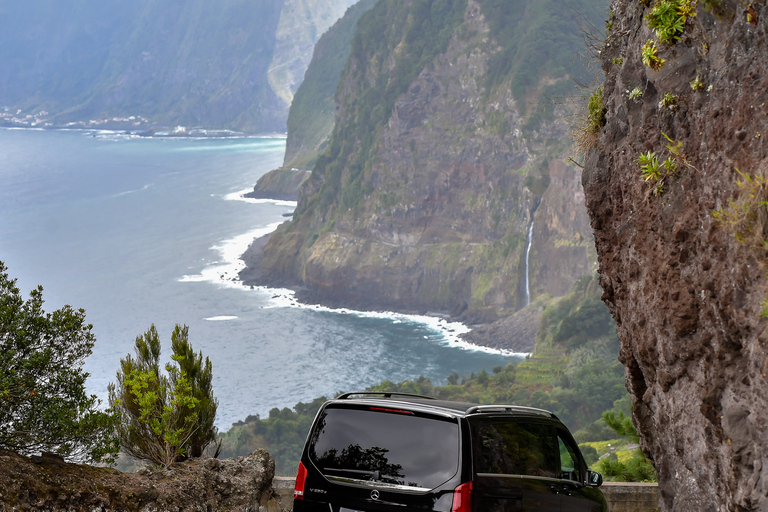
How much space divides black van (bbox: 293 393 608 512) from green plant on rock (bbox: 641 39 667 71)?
381 centimetres

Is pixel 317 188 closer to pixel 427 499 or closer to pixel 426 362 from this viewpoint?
pixel 426 362

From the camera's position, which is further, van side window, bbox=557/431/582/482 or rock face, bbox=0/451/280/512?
van side window, bbox=557/431/582/482

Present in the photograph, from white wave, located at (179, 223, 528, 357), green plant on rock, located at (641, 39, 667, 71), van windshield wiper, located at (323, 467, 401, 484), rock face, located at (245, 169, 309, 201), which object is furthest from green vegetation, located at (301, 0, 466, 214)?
van windshield wiper, located at (323, 467, 401, 484)

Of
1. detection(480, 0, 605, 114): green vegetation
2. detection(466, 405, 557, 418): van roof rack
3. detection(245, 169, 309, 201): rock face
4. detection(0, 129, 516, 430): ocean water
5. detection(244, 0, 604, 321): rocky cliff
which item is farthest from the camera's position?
detection(245, 169, 309, 201): rock face

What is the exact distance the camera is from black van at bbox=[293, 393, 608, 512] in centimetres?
534

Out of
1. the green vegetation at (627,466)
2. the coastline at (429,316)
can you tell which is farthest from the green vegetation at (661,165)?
the coastline at (429,316)

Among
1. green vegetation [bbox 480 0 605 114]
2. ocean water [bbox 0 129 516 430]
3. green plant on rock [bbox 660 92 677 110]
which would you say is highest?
green vegetation [bbox 480 0 605 114]

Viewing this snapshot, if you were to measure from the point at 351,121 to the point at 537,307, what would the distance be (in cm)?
6259

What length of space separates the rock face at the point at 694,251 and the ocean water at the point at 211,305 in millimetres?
69153

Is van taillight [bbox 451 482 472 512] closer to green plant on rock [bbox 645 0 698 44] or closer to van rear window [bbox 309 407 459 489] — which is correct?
van rear window [bbox 309 407 459 489]

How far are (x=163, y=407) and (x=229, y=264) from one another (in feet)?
427

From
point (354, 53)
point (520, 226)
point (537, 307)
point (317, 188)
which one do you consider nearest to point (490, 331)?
point (537, 307)

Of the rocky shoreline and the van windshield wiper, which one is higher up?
the van windshield wiper

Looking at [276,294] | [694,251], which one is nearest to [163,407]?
[694,251]
